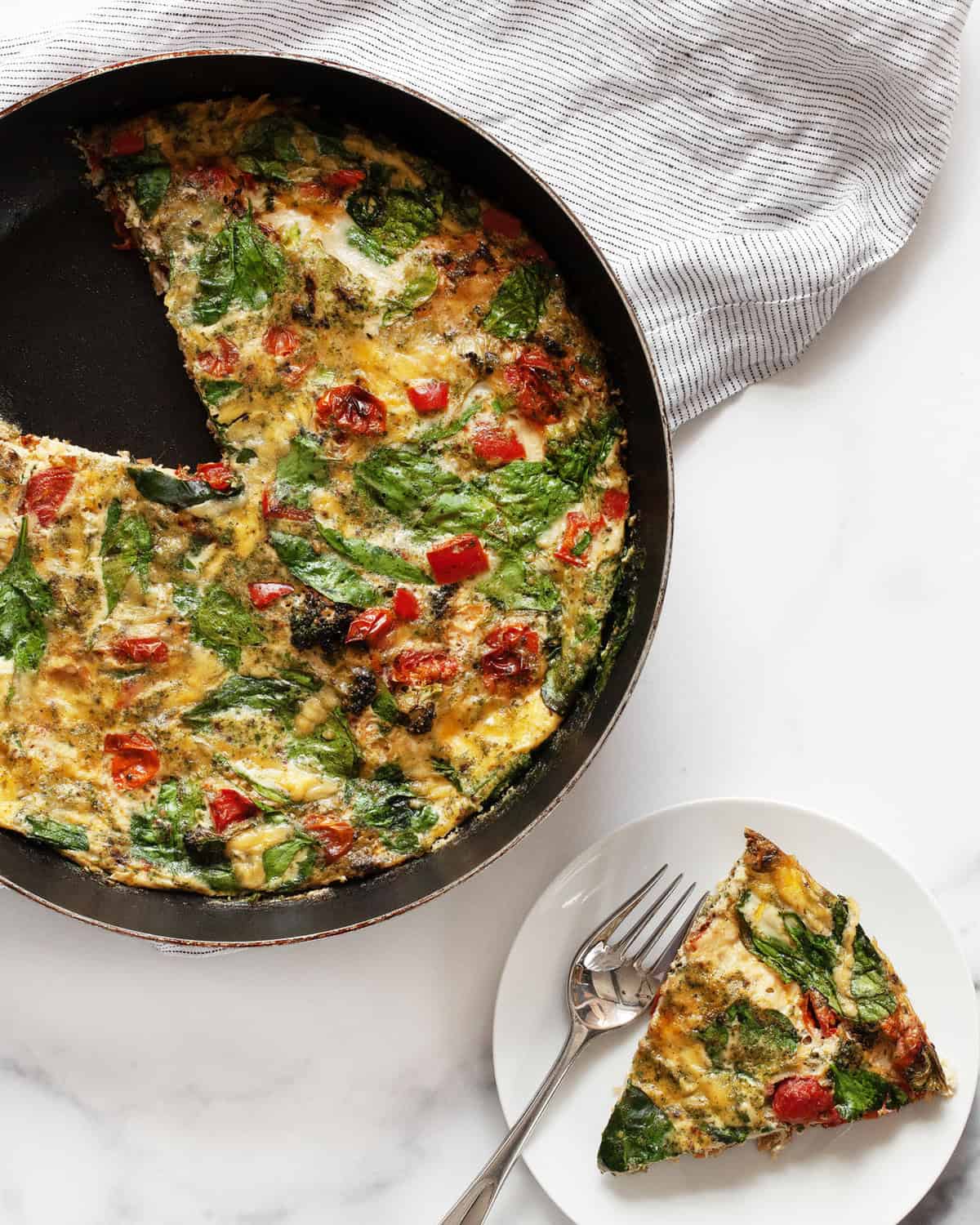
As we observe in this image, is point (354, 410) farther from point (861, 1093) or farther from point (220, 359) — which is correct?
point (861, 1093)

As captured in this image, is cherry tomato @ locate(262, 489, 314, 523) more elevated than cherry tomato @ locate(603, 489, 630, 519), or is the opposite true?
cherry tomato @ locate(603, 489, 630, 519)

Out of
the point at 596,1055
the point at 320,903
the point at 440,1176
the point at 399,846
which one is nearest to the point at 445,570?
the point at 399,846

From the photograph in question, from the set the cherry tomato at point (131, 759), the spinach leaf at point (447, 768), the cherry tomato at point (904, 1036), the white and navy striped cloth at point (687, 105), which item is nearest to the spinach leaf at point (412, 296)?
the white and navy striped cloth at point (687, 105)

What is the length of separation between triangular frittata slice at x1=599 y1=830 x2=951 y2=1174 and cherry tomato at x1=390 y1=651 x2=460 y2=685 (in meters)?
1.19

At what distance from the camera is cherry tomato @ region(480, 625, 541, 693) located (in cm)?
379

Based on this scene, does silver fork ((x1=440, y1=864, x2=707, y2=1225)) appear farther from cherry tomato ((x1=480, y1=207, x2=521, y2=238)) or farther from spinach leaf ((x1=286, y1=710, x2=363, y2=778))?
cherry tomato ((x1=480, y1=207, x2=521, y2=238))

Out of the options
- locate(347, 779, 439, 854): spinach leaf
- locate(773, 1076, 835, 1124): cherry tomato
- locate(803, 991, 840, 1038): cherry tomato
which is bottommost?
locate(773, 1076, 835, 1124): cherry tomato

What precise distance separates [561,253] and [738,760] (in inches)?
75.9

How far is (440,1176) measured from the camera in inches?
168

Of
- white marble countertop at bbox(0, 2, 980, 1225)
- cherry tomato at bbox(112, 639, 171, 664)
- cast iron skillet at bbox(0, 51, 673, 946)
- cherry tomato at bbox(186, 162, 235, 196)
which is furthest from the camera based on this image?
white marble countertop at bbox(0, 2, 980, 1225)

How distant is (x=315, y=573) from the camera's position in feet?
12.6

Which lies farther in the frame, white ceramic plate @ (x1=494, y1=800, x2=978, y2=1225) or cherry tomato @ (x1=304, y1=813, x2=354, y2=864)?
white ceramic plate @ (x1=494, y1=800, x2=978, y2=1225)

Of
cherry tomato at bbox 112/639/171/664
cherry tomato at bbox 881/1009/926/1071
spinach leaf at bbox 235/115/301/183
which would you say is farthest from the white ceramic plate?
spinach leaf at bbox 235/115/301/183

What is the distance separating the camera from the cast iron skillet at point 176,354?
372cm
